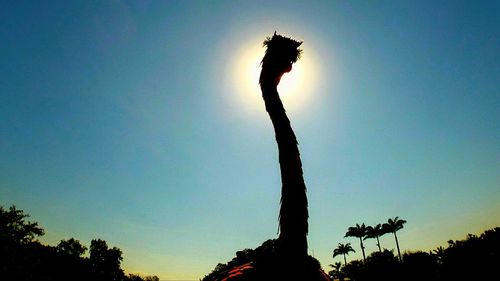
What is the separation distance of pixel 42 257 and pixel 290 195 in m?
44.5

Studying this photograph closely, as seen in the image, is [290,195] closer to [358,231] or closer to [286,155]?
[286,155]

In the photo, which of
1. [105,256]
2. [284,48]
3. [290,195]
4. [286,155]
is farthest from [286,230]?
[105,256]

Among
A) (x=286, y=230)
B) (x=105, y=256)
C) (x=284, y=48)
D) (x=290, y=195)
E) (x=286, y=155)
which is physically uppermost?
(x=105, y=256)

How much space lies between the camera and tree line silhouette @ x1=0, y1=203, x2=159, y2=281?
25766 millimetres

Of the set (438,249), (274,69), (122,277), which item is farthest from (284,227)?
(122,277)

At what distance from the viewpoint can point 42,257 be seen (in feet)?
121

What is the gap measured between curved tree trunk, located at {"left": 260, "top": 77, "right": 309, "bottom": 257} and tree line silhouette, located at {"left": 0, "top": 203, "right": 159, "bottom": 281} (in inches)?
1119

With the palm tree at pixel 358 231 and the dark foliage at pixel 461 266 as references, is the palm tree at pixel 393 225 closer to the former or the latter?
the palm tree at pixel 358 231

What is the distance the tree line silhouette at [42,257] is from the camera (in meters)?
25.8

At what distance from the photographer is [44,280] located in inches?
1059

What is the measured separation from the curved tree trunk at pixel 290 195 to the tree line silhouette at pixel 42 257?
2843 centimetres

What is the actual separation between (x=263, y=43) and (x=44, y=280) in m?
31.4

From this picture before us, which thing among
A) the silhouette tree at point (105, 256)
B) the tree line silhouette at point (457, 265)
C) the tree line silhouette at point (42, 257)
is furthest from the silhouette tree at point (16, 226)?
the tree line silhouette at point (457, 265)

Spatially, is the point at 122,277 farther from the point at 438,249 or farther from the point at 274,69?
the point at 274,69
